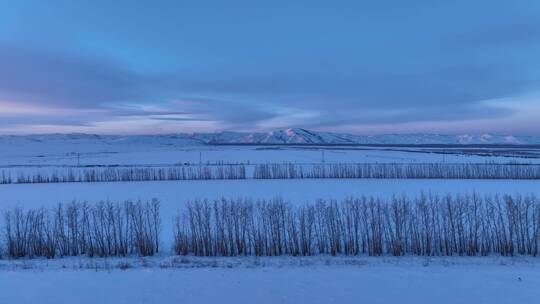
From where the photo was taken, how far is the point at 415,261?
977 cm

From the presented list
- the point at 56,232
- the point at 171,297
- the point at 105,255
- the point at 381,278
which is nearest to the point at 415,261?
the point at 381,278

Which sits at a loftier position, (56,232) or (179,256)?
(56,232)

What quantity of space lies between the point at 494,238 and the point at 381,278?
5.64m

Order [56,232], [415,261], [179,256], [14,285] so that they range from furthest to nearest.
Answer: [56,232], [179,256], [415,261], [14,285]

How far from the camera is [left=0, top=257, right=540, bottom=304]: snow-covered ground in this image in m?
7.34

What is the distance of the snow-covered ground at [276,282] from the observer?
734 cm

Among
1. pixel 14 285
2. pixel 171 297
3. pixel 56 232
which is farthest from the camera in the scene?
pixel 56 232

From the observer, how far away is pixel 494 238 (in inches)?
453

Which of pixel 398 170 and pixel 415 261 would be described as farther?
pixel 398 170

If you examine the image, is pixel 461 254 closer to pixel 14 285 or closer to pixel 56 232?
pixel 14 285

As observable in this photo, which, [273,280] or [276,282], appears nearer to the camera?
[276,282]

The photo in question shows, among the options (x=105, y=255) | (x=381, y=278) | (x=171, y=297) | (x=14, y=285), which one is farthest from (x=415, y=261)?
(x=14, y=285)

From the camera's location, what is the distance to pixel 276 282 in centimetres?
806

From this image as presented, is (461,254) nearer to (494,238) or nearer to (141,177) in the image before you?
(494,238)
